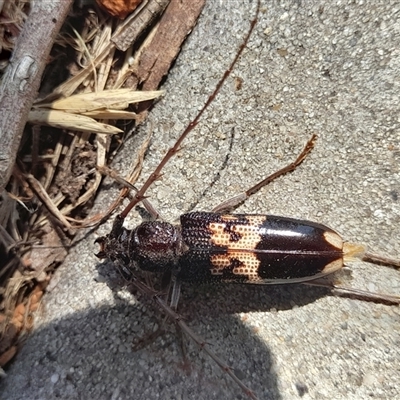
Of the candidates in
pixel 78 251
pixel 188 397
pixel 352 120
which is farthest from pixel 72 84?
pixel 188 397

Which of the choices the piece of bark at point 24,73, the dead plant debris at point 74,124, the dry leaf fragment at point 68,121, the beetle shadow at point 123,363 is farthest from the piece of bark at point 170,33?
the beetle shadow at point 123,363

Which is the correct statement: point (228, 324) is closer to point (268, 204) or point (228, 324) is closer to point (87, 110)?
point (268, 204)

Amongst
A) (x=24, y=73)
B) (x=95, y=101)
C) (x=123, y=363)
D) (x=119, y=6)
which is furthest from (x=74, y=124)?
(x=123, y=363)

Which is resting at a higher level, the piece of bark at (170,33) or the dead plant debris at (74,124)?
the piece of bark at (170,33)

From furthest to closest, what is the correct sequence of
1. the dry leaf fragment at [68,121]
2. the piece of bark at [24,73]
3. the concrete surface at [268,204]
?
the dry leaf fragment at [68,121] < the concrete surface at [268,204] < the piece of bark at [24,73]

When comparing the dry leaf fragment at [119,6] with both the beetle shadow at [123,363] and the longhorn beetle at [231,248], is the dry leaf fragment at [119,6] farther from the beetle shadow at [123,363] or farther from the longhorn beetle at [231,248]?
the beetle shadow at [123,363]

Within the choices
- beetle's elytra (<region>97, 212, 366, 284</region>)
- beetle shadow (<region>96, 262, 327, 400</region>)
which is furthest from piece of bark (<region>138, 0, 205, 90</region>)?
beetle shadow (<region>96, 262, 327, 400</region>)
